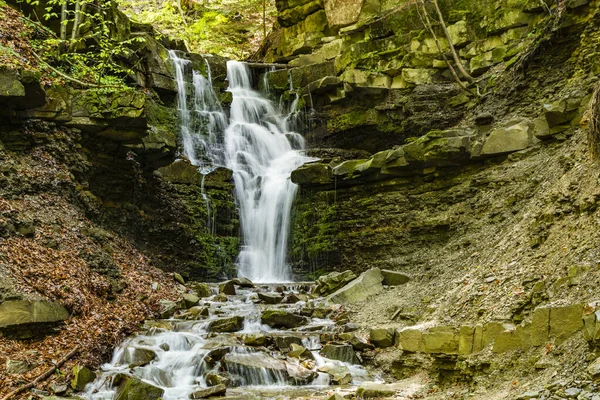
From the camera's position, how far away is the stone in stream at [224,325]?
8.96m

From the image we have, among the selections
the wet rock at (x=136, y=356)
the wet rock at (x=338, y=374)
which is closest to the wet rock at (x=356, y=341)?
the wet rock at (x=338, y=374)

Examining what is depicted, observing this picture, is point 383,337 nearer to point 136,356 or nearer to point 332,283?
point 332,283

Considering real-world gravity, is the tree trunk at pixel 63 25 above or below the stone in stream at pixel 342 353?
above

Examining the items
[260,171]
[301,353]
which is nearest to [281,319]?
[301,353]

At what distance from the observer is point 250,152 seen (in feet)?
57.9

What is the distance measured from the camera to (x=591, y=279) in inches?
190

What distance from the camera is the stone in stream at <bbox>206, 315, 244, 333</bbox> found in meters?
8.96

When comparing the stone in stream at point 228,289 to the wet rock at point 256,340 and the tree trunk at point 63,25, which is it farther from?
the tree trunk at point 63,25

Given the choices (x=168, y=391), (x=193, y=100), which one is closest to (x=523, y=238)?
(x=168, y=391)

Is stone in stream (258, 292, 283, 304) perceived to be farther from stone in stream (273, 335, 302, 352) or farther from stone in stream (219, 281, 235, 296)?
stone in stream (273, 335, 302, 352)

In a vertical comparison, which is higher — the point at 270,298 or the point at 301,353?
the point at 270,298

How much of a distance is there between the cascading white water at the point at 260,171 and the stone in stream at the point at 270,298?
3.68m

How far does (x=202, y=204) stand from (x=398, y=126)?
6.92 m

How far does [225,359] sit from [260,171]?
1017cm
